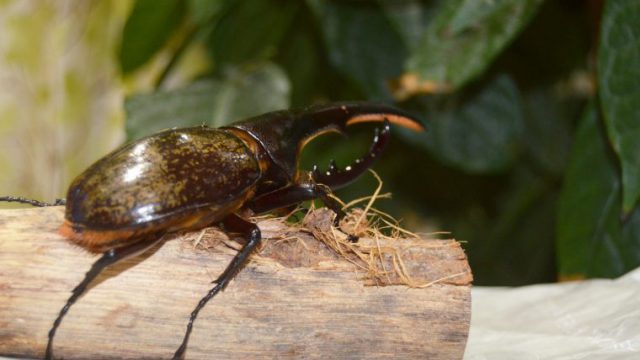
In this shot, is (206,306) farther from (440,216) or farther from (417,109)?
(440,216)

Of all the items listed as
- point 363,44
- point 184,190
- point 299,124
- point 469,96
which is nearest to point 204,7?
point 363,44

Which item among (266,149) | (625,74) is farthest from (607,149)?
(266,149)

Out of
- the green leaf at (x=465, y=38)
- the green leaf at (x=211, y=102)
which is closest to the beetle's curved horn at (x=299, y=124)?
the green leaf at (x=465, y=38)

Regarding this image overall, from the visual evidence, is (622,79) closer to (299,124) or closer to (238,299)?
(299,124)

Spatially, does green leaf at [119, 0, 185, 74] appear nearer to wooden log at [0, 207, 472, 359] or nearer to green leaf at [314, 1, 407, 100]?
green leaf at [314, 1, 407, 100]

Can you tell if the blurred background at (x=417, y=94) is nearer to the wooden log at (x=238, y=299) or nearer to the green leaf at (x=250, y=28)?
the green leaf at (x=250, y=28)
